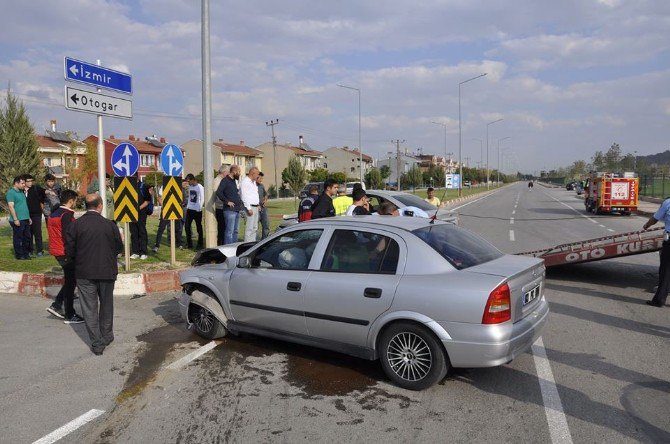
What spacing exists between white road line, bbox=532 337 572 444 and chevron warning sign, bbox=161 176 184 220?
288 inches

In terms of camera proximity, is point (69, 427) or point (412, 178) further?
A: point (412, 178)

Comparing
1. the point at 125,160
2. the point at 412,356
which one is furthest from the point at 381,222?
the point at 125,160

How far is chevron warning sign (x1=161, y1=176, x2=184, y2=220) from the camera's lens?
1037 cm

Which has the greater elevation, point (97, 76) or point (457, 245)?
point (97, 76)

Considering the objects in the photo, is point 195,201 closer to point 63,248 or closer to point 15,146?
point 63,248

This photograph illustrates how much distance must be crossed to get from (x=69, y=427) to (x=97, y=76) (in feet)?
24.4

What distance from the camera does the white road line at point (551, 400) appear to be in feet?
12.3

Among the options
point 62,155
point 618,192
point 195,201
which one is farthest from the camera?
point 62,155

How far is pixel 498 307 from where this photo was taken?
4.28 m

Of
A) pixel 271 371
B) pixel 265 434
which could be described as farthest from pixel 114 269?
pixel 265 434

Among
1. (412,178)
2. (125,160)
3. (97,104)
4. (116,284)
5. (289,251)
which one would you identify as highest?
(412,178)

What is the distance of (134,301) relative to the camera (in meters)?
8.52

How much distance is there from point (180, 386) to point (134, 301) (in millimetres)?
4126

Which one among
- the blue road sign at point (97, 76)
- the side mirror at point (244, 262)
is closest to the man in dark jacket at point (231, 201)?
the blue road sign at point (97, 76)
